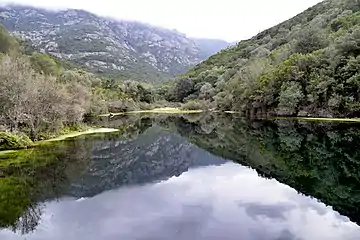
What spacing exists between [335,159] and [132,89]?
12323 centimetres

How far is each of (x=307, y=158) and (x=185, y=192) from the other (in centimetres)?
1440

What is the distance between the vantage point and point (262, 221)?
17172 mm

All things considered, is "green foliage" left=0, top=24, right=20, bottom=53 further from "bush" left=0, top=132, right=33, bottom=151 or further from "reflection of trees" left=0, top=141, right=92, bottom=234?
"reflection of trees" left=0, top=141, right=92, bottom=234

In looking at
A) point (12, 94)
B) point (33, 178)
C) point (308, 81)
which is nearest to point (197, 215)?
point (33, 178)

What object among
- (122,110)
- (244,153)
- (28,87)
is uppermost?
(28,87)

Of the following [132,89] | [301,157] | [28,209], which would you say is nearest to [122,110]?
[132,89]

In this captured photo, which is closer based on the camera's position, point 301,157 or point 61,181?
A: point 61,181

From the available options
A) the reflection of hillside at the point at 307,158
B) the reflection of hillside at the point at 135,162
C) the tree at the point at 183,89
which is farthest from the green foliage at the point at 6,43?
the tree at the point at 183,89

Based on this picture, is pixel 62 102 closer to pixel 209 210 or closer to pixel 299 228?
pixel 209 210

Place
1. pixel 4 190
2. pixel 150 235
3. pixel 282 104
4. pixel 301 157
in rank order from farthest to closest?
pixel 282 104 → pixel 301 157 → pixel 4 190 → pixel 150 235

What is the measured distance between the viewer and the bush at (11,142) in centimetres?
3916

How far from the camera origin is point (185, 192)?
24156mm

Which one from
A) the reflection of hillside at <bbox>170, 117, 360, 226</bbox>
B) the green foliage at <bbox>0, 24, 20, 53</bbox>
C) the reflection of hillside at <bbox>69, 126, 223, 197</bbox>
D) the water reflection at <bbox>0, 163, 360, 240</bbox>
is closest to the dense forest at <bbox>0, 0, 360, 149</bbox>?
the green foliage at <bbox>0, 24, 20, 53</bbox>

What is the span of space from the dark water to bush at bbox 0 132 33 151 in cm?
243
